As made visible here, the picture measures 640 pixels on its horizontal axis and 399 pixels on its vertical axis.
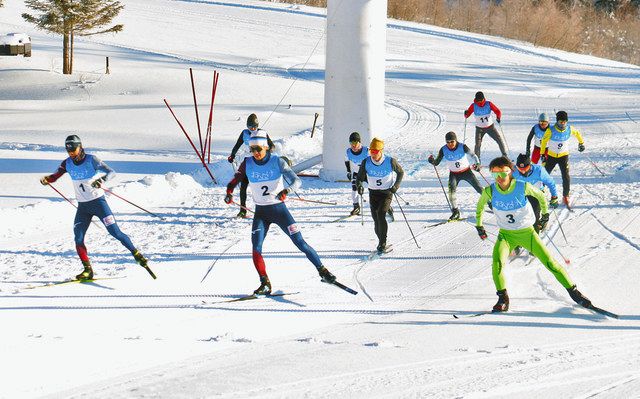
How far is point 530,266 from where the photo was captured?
38.3 ft

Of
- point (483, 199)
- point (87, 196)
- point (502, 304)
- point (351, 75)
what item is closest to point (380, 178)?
point (483, 199)

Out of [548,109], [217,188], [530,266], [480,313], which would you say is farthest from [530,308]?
[548,109]

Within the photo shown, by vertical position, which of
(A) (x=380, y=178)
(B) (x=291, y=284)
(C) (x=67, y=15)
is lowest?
(B) (x=291, y=284)

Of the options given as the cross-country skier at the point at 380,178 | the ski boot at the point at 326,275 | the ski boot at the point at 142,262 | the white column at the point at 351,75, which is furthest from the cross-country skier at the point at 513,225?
the white column at the point at 351,75

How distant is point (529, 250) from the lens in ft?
32.1

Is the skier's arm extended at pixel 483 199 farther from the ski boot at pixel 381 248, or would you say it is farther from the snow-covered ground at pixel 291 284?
the ski boot at pixel 381 248

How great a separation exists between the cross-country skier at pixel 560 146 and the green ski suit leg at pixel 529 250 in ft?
18.5

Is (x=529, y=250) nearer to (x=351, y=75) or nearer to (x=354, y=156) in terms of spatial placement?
(x=354, y=156)

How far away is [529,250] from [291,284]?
9.86 ft

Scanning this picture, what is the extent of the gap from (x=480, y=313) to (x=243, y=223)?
5705 mm

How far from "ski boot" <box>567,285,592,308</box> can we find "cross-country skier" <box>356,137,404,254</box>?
3165 mm

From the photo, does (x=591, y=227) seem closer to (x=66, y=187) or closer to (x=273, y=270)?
(x=273, y=270)

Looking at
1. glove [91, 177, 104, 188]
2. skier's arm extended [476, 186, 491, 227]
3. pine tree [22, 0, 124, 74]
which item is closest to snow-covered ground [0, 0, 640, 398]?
skier's arm extended [476, 186, 491, 227]

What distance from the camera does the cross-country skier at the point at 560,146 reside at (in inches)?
596
